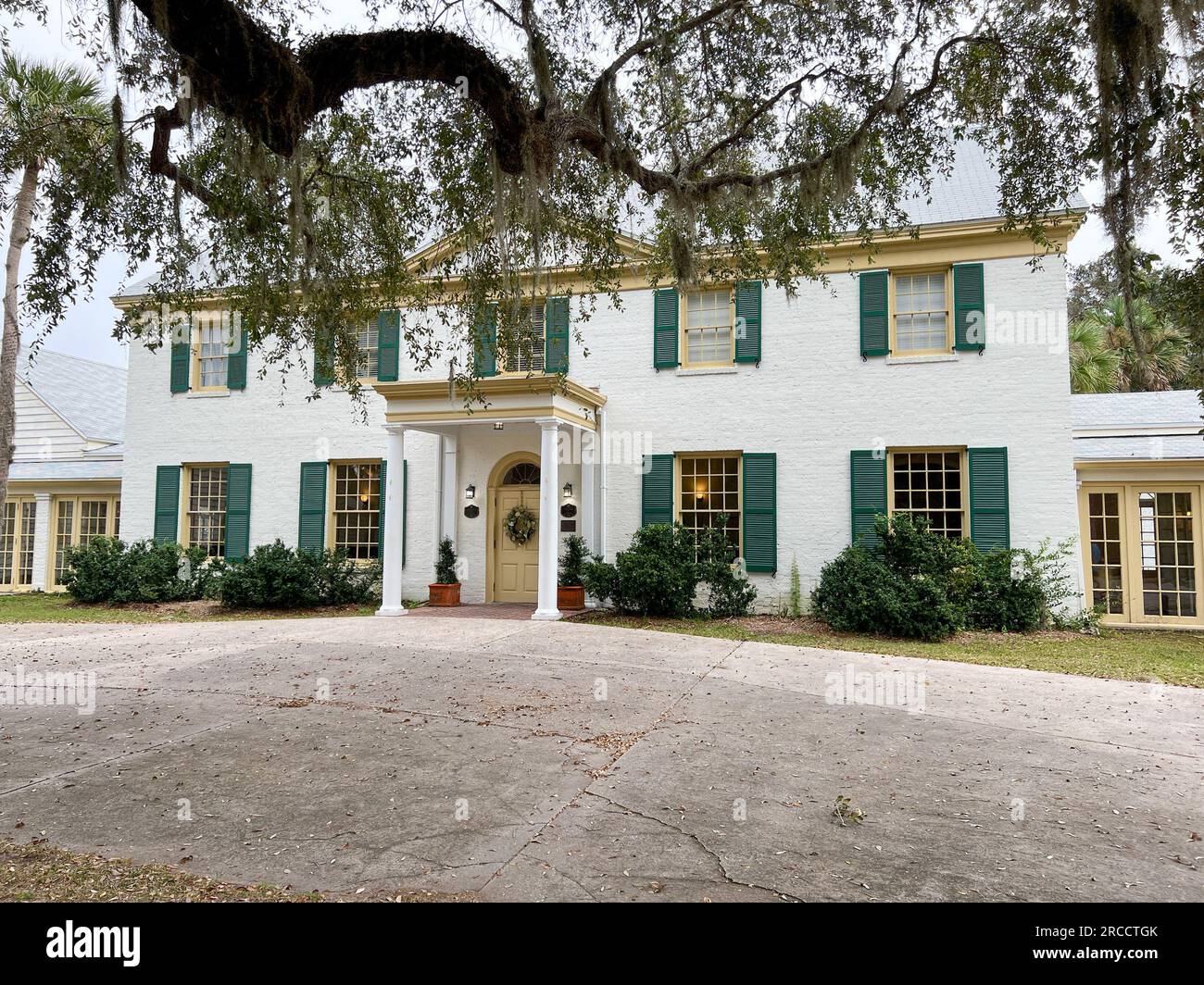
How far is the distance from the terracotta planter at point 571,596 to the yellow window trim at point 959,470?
497 cm

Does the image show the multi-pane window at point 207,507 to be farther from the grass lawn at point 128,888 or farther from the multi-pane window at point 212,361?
the grass lawn at point 128,888

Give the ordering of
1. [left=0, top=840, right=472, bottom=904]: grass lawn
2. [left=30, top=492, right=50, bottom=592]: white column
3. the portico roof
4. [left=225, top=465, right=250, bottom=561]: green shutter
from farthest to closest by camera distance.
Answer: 1. [left=30, top=492, right=50, bottom=592]: white column
2. [left=225, top=465, right=250, bottom=561]: green shutter
3. the portico roof
4. [left=0, top=840, right=472, bottom=904]: grass lawn

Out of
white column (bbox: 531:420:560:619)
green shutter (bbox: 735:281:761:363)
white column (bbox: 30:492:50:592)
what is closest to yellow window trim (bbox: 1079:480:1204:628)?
green shutter (bbox: 735:281:761:363)

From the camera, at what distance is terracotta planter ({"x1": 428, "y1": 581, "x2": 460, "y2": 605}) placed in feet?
43.7

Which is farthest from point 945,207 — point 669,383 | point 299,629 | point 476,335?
point 299,629

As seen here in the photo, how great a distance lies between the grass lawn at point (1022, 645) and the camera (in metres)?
8.59

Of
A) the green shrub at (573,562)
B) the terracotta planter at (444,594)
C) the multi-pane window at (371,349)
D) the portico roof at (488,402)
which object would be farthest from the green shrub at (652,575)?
the multi-pane window at (371,349)

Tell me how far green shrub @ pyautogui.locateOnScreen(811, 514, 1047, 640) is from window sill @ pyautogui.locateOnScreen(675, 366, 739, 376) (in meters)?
3.50

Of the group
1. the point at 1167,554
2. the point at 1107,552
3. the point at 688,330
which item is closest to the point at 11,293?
the point at 688,330

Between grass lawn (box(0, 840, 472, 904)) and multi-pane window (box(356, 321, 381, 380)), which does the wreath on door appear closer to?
multi-pane window (box(356, 321, 381, 380))

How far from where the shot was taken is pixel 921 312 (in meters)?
12.6

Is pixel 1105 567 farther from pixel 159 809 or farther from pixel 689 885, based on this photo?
pixel 159 809
